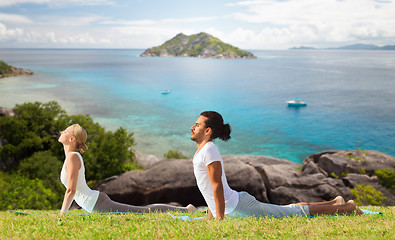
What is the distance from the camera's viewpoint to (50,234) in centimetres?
536

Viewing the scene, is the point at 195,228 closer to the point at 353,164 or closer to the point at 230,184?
the point at 230,184

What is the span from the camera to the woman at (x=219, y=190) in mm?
5832

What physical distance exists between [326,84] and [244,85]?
105 ft

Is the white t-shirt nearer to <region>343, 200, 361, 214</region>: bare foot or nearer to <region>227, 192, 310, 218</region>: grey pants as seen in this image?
<region>227, 192, 310, 218</region>: grey pants

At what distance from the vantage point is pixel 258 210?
6.33 m

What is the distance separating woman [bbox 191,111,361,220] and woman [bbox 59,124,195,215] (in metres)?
2.69

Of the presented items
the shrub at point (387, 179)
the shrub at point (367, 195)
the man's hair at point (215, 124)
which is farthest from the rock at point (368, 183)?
the man's hair at point (215, 124)

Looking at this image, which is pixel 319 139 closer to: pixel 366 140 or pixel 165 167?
pixel 366 140

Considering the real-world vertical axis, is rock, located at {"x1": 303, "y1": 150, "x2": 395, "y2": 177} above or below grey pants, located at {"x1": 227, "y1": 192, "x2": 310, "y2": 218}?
below

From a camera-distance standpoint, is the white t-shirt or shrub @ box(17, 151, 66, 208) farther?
shrub @ box(17, 151, 66, 208)

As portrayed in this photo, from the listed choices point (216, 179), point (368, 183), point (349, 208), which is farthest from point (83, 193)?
point (368, 183)

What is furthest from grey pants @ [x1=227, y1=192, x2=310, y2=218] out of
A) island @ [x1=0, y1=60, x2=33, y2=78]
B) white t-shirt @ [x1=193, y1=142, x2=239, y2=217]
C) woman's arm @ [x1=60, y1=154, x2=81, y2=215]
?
island @ [x1=0, y1=60, x2=33, y2=78]

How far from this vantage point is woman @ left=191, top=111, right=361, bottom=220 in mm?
5832

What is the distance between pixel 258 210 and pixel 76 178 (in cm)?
419
